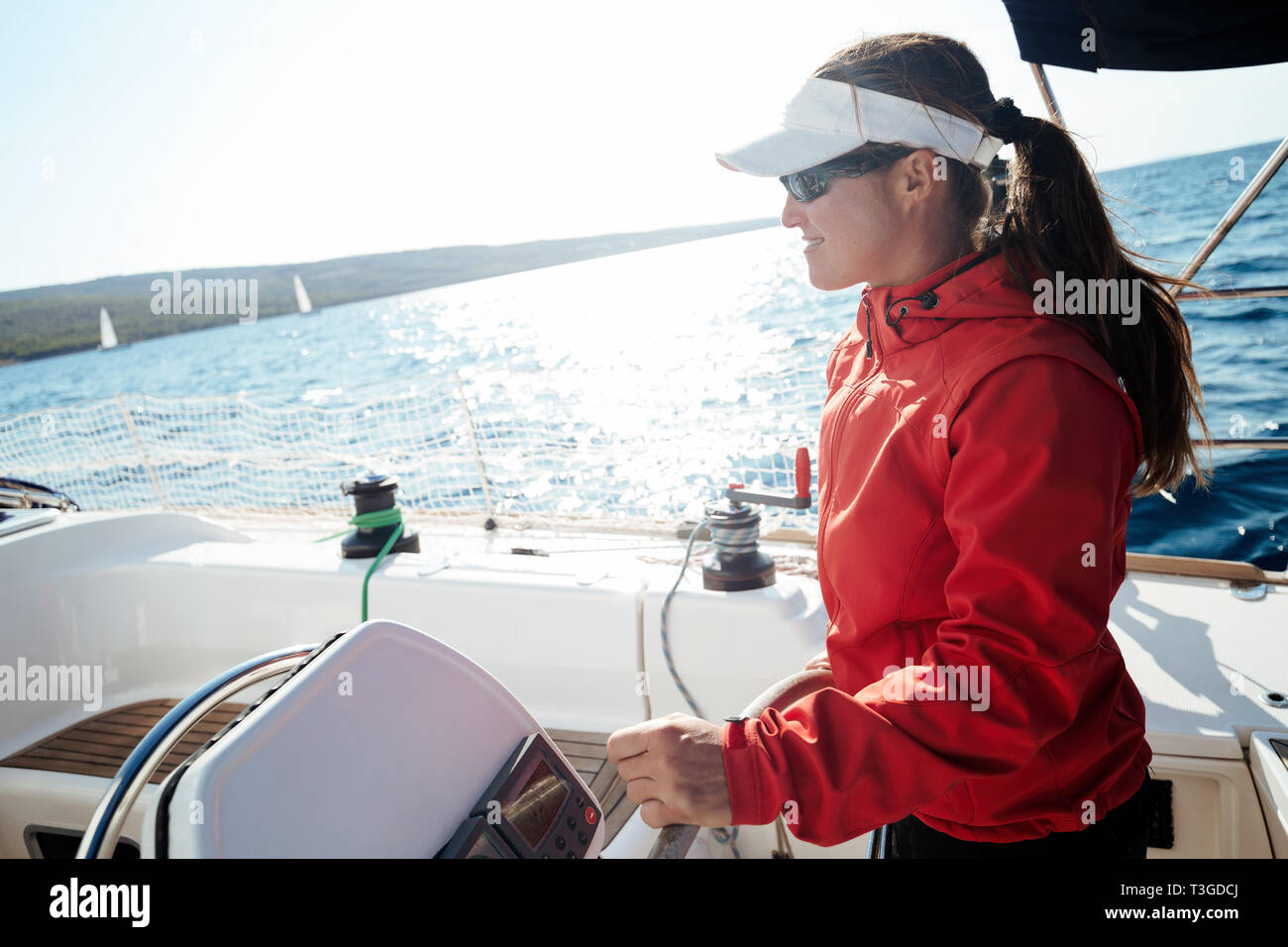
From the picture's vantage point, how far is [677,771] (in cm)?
69

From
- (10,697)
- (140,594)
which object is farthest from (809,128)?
(10,697)

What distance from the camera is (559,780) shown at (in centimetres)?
88

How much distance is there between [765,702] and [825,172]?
576mm

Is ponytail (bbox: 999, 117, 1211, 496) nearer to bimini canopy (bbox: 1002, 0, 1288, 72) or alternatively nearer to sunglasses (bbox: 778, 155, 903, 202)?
sunglasses (bbox: 778, 155, 903, 202)

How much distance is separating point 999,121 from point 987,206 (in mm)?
86

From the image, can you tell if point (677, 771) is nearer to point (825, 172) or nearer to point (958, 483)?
point (958, 483)

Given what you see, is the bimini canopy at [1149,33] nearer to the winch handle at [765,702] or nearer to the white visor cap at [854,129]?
the white visor cap at [854,129]

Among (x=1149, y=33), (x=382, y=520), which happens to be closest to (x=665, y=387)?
(x=382, y=520)

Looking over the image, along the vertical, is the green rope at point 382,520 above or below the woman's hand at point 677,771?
below

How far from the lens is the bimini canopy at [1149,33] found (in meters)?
1.20

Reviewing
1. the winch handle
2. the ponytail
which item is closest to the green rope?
the winch handle

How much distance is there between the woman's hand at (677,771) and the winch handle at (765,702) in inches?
0.4

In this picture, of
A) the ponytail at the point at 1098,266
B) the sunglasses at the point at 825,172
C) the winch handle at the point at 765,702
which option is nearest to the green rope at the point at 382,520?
the winch handle at the point at 765,702

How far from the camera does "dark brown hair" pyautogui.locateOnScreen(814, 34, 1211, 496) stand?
82cm
